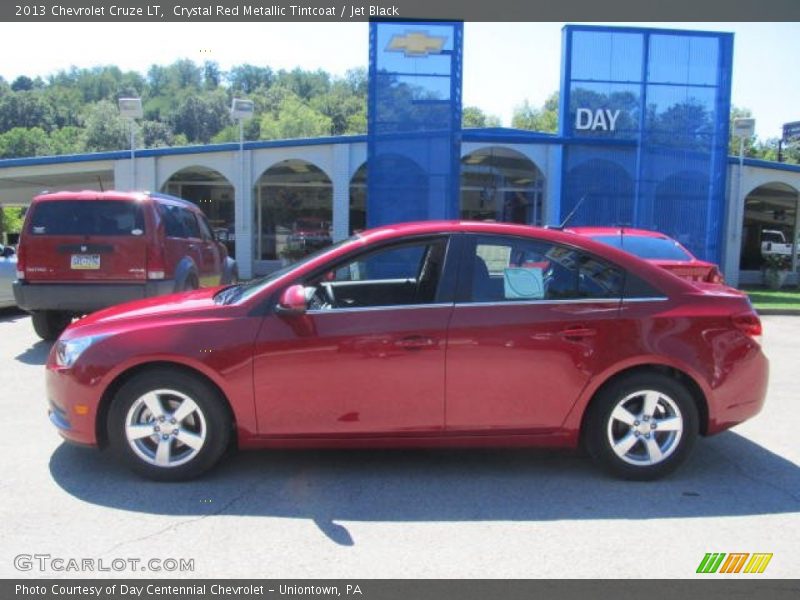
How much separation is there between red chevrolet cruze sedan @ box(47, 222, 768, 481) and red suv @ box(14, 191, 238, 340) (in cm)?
391

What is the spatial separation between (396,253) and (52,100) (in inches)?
5389

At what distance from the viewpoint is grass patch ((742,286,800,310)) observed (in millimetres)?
15377

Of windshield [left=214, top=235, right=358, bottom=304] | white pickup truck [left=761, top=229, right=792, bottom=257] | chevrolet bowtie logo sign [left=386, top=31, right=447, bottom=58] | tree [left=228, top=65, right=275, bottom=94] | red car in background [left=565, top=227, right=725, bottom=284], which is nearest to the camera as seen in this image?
windshield [left=214, top=235, right=358, bottom=304]

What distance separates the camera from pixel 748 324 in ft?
14.8

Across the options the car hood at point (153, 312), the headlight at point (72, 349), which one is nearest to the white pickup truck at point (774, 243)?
the car hood at point (153, 312)

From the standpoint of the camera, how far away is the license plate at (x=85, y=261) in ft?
27.2

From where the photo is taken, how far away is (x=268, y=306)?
4.24 meters

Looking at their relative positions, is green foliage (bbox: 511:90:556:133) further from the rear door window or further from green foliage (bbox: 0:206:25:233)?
the rear door window

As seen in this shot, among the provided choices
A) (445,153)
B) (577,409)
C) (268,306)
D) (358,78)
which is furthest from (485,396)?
(358,78)

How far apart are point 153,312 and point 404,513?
2.00 m

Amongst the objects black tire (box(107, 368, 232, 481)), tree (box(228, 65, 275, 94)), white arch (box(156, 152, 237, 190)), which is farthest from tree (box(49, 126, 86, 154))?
black tire (box(107, 368, 232, 481))

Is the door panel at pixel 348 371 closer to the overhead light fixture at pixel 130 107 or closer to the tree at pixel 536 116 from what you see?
the overhead light fixture at pixel 130 107

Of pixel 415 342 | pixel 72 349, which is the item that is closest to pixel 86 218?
pixel 72 349

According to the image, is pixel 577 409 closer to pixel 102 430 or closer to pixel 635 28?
pixel 102 430
